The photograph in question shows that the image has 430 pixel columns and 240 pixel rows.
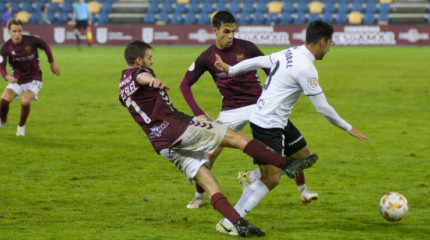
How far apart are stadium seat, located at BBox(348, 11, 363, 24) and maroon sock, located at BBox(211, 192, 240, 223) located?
1256 inches

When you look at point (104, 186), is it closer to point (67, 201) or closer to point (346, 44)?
point (67, 201)

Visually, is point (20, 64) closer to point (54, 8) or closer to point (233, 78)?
point (233, 78)

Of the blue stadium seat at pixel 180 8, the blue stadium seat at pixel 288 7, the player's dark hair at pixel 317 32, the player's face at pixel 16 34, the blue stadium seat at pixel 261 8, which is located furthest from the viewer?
the blue stadium seat at pixel 180 8

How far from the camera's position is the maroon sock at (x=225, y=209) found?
5.70 meters

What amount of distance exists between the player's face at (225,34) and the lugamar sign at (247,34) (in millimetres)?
25929

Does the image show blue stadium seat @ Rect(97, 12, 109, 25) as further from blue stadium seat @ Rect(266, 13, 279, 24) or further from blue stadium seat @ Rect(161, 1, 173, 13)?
blue stadium seat @ Rect(266, 13, 279, 24)

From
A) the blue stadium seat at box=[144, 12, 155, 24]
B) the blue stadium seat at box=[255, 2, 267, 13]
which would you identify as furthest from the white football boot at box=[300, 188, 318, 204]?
the blue stadium seat at box=[144, 12, 155, 24]

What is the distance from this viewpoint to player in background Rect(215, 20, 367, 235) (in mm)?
5801

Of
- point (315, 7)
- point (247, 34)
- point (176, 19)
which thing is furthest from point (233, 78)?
point (176, 19)

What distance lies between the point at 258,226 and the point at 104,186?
98.5 inches

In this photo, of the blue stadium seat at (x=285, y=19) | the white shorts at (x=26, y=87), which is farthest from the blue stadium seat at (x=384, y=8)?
the white shorts at (x=26, y=87)

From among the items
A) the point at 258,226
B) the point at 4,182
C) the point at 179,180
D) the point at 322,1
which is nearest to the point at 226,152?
the point at 179,180

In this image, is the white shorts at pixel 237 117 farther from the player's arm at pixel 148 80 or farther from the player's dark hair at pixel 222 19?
the player's arm at pixel 148 80

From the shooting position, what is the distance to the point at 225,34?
7.09m
